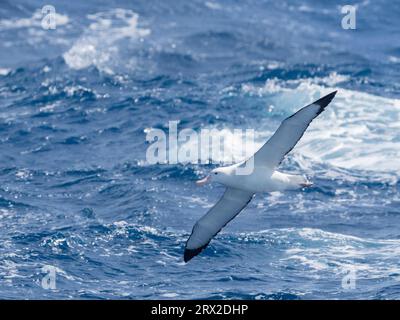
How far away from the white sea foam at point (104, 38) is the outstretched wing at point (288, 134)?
2120 cm

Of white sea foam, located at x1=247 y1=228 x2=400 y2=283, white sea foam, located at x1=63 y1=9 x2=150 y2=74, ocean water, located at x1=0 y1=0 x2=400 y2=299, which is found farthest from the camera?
white sea foam, located at x1=63 y1=9 x2=150 y2=74

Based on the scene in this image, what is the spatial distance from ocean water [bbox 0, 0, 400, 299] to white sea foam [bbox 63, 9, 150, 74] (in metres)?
0.13

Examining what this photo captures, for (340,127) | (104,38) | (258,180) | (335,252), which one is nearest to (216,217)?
(258,180)

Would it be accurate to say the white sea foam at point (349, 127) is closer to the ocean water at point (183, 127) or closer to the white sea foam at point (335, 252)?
the ocean water at point (183, 127)

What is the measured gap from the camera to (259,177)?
77.2ft

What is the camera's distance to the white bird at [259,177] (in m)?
22.3

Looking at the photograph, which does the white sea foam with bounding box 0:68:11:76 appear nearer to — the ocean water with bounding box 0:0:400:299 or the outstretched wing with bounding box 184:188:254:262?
Answer: the ocean water with bounding box 0:0:400:299

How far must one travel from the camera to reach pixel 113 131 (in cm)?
3788

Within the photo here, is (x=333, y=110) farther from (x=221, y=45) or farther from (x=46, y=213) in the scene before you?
(x=46, y=213)

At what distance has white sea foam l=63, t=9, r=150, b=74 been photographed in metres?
44.8

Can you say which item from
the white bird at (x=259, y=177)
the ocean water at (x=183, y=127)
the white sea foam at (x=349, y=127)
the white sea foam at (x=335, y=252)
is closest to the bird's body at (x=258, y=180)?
the white bird at (x=259, y=177)

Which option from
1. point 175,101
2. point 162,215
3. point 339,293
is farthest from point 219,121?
point 339,293

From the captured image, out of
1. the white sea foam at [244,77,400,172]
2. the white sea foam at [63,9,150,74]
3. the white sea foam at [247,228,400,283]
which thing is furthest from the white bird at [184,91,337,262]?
the white sea foam at [63,9,150,74]
